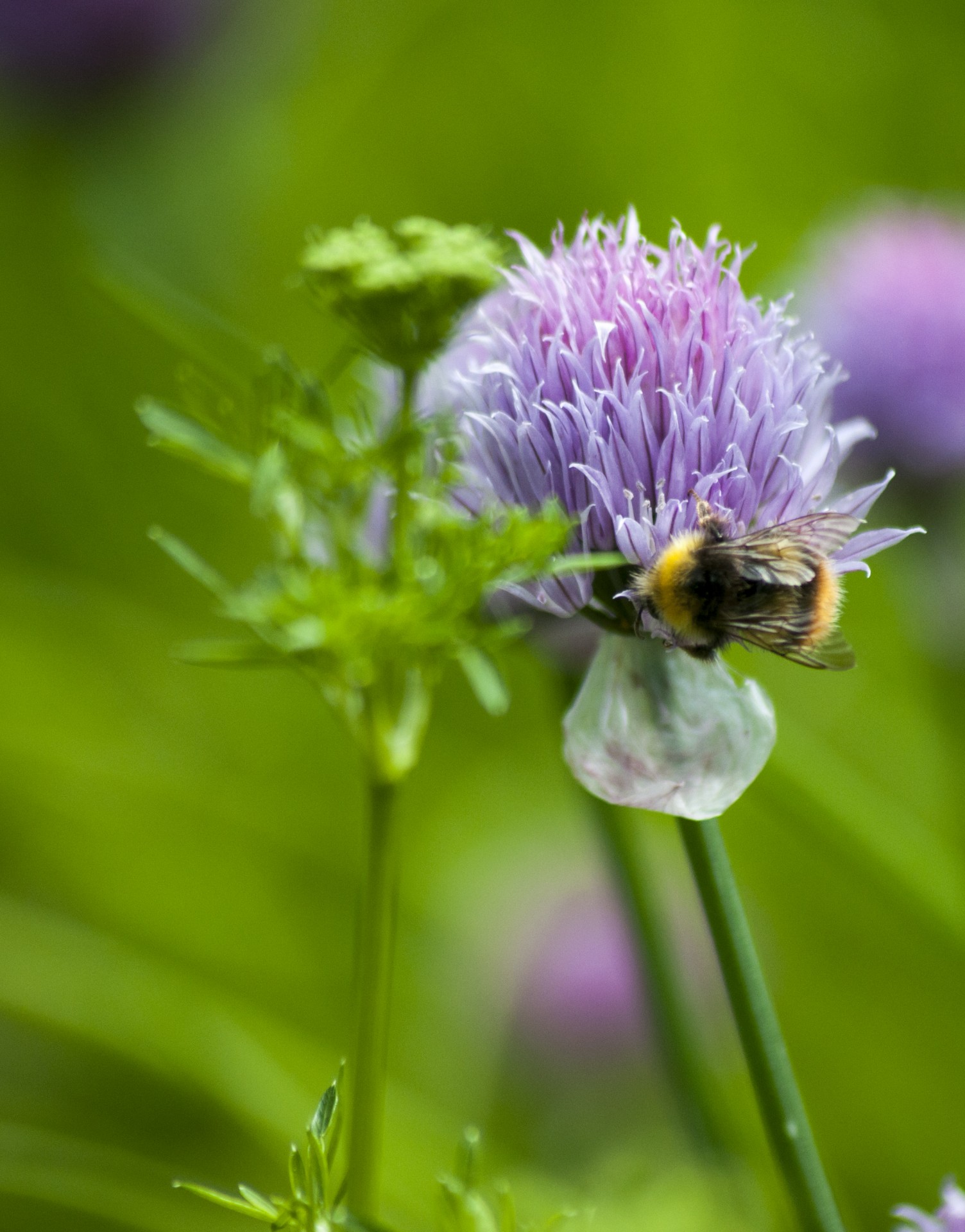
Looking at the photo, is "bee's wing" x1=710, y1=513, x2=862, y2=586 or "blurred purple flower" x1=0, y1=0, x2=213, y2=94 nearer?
"bee's wing" x1=710, y1=513, x2=862, y2=586

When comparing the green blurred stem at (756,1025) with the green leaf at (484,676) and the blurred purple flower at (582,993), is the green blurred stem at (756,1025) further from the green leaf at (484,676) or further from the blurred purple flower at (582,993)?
the blurred purple flower at (582,993)

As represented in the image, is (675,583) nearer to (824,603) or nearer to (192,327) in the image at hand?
(824,603)

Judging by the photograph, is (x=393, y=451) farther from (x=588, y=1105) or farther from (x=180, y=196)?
(x=180, y=196)

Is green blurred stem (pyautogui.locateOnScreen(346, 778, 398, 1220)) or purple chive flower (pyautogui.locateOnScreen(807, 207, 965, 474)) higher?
purple chive flower (pyautogui.locateOnScreen(807, 207, 965, 474))

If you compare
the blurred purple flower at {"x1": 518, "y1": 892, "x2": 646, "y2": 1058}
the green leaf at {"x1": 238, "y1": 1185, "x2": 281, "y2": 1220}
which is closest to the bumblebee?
the green leaf at {"x1": 238, "y1": 1185, "x2": 281, "y2": 1220}

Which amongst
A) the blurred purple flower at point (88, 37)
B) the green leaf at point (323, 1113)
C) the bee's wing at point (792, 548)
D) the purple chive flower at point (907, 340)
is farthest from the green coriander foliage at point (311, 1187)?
the blurred purple flower at point (88, 37)

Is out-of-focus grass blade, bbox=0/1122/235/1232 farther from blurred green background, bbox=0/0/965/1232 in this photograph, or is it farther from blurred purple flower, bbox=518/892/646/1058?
blurred purple flower, bbox=518/892/646/1058
